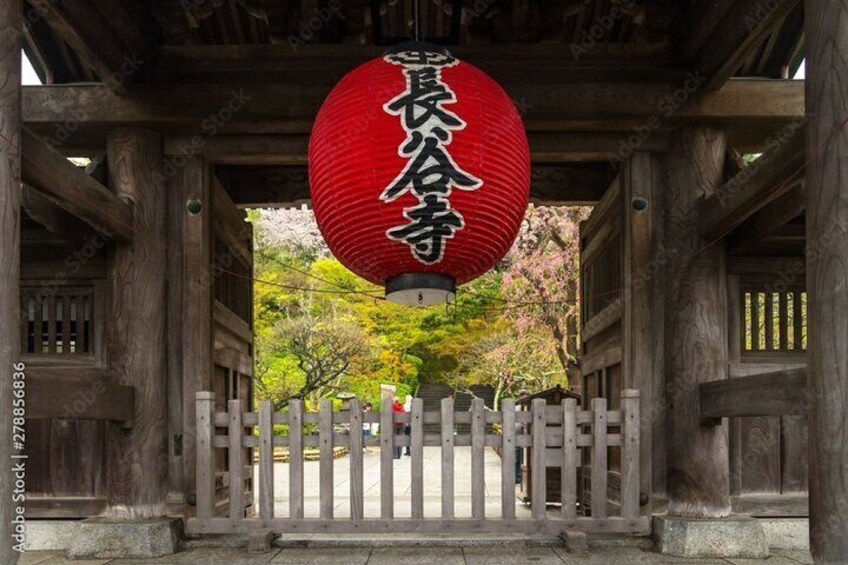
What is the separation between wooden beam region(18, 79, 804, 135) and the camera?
22.6 feet

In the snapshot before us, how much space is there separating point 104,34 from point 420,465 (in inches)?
167

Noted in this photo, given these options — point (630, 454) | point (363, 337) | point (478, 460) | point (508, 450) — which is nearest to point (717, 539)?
point (630, 454)

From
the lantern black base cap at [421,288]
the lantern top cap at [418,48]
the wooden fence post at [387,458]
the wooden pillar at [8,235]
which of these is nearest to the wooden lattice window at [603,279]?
the wooden fence post at [387,458]

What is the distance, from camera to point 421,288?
4.74 meters

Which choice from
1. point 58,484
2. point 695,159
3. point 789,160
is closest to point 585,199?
point 695,159

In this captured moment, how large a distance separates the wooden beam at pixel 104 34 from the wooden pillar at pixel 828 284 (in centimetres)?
479

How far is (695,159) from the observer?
698 centimetres

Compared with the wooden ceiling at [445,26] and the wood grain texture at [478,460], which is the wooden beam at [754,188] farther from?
the wood grain texture at [478,460]

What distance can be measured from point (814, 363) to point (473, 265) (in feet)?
6.27

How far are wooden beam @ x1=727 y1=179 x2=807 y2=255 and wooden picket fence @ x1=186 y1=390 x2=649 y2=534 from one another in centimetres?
155

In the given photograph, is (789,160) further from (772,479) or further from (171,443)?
(171,443)

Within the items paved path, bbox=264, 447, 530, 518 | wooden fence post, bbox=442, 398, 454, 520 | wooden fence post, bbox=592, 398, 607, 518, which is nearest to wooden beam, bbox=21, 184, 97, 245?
wooden fence post, bbox=442, 398, 454, 520

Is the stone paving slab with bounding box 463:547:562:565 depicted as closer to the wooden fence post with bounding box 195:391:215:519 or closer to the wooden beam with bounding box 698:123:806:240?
the wooden fence post with bounding box 195:391:215:519

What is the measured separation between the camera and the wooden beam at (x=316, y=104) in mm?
6883
